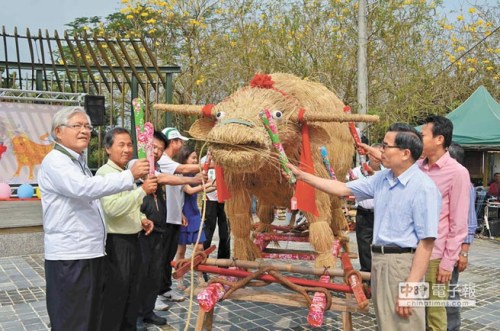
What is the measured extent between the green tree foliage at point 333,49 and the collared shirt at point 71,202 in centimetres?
807

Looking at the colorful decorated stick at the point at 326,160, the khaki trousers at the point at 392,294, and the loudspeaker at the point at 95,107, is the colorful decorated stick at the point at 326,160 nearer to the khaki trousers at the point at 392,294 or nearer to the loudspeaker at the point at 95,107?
the khaki trousers at the point at 392,294

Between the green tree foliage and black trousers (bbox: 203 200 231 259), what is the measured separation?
5.30 m

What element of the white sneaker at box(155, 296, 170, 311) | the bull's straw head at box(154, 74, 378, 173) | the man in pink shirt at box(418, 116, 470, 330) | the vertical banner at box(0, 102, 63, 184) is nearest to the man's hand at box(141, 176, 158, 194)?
the bull's straw head at box(154, 74, 378, 173)

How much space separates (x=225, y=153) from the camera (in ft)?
9.18

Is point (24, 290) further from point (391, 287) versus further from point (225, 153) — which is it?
point (391, 287)

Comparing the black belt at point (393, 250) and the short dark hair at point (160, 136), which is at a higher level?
the short dark hair at point (160, 136)

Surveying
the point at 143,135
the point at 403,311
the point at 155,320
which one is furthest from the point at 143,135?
the point at 155,320

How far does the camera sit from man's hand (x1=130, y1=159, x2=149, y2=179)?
2.63 metres

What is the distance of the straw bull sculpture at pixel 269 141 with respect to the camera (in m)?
2.84

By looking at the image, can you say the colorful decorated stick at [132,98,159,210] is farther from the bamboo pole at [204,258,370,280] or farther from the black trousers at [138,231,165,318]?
the black trousers at [138,231,165,318]

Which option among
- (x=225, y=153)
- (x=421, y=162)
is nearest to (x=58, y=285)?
(x=225, y=153)

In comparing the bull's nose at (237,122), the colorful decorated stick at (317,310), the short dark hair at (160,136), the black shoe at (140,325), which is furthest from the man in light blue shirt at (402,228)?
the black shoe at (140,325)

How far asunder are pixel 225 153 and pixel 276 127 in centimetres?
55

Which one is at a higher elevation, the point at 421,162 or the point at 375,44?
the point at 375,44
